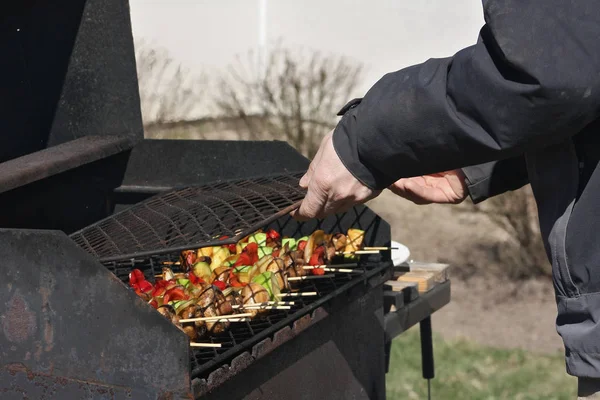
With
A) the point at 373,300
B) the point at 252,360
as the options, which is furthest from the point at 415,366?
the point at 252,360

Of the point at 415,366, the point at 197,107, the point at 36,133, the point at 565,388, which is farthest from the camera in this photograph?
the point at 197,107

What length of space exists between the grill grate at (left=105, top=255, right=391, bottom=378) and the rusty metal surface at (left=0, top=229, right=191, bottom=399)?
0.12 m

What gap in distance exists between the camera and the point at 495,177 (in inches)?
126

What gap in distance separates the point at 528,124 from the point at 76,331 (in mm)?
1337

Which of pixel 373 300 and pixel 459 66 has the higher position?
pixel 459 66

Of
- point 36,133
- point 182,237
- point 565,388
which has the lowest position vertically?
point 565,388

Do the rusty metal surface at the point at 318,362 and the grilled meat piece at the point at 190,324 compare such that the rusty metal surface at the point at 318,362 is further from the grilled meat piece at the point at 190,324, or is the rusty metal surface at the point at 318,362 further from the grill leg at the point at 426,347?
the grill leg at the point at 426,347

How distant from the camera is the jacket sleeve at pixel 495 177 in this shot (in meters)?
3.20

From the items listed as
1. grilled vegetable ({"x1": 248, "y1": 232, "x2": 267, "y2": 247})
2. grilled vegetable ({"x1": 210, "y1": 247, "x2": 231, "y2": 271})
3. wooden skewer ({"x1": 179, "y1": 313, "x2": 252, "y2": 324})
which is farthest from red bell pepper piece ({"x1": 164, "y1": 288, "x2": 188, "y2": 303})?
grilled vegetable ({"x1": 248, "y1": 232, "x2": 267, "y2": 247})

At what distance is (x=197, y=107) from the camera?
917cm

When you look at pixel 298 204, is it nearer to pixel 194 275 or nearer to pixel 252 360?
pixel 252 360

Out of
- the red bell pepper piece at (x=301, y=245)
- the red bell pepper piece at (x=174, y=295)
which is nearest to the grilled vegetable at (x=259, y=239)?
the red bell pepper piece at (x=301, y=245)

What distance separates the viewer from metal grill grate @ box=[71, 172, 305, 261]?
9.37 ft

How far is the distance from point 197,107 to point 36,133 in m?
4.97
